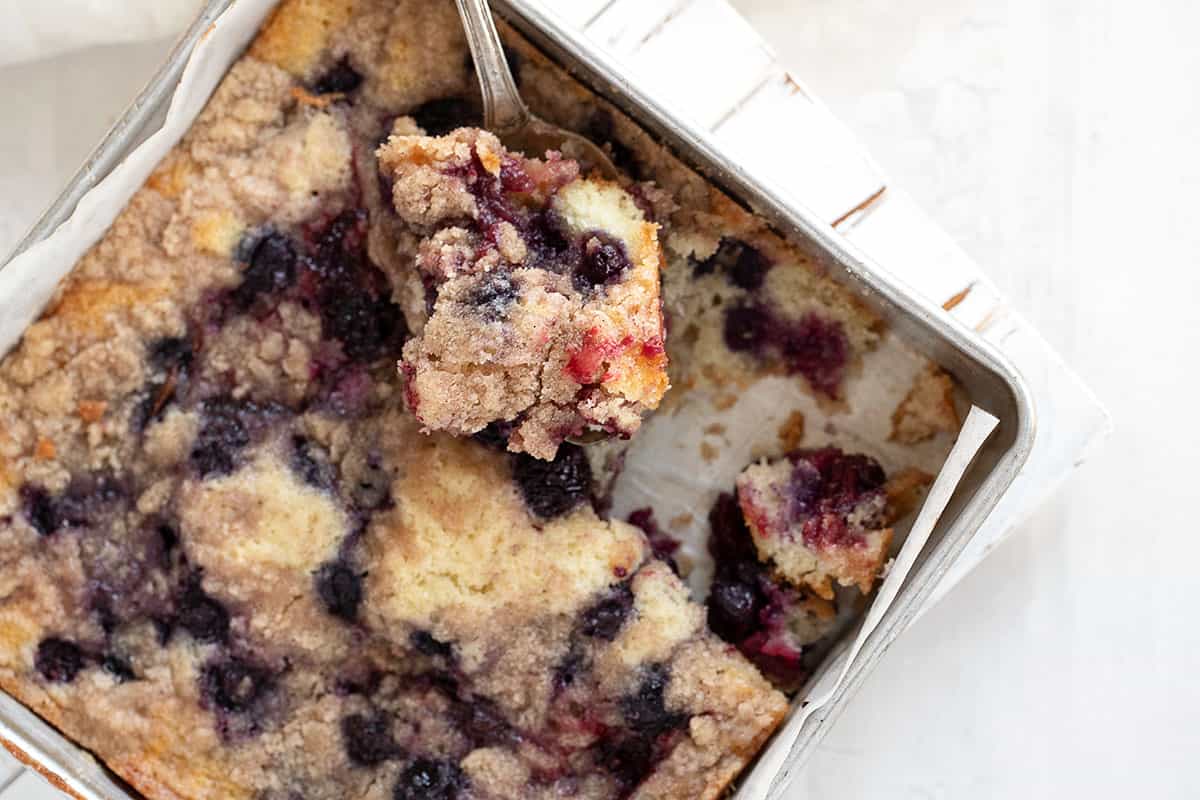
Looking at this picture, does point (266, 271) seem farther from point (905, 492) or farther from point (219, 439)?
point (905, 492)

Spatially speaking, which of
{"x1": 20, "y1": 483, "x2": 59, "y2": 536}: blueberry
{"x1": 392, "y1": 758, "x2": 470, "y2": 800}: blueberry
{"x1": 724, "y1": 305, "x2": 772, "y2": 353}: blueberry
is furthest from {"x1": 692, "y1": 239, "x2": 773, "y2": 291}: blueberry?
{"x1": 20, "y1": 483, "x2": 59, "y2": 536}: blueberry

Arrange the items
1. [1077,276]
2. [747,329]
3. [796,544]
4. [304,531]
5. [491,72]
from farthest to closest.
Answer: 1. [1077,276]
2. [747,329]
3. [796,544]
4. [304,531]
5. [491,72]

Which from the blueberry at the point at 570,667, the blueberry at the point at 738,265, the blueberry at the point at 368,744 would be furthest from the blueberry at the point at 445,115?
the blueberry at the point at 368,744

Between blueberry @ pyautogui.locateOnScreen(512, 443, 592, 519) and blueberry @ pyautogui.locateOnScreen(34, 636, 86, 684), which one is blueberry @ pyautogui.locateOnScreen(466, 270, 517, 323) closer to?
blueberry @ pyautogui.locateOnScreen(512, 443, 592, 519)

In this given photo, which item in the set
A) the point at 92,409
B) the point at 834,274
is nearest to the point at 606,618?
the point at 834,274

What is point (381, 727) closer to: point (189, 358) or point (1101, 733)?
point (189, 358)

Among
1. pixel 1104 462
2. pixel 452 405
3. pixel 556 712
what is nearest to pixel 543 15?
pixel 452 405
